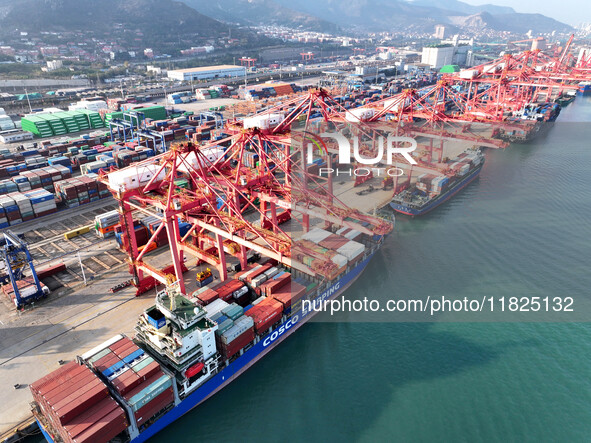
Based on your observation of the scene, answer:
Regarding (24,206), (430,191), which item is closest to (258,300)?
(430,191)

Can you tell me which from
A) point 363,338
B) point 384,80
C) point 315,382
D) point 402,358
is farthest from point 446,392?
point 384,80

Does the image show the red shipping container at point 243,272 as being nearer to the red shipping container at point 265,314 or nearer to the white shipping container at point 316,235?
the red shipping container at point 265,314

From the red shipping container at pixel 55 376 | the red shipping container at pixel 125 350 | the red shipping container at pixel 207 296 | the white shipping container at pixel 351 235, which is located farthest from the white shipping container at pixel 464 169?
the red shipping container at pixel 55 376

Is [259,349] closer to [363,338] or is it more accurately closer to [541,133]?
[363,338]

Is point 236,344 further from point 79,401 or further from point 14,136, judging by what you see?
point 14,136

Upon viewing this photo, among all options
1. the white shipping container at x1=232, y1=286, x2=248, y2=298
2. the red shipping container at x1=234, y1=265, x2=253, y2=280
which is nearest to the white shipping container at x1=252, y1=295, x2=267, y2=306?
the white shipping container at x1=232, y1=286, x2=248, y2=298
